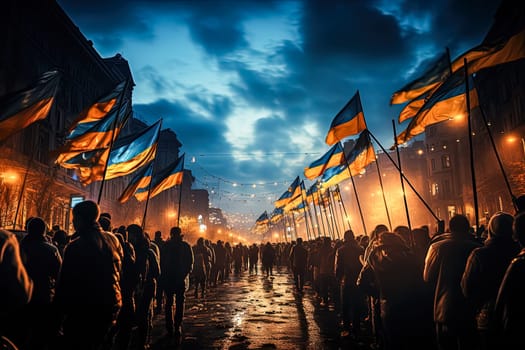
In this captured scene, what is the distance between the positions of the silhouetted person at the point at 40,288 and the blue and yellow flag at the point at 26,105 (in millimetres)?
4016

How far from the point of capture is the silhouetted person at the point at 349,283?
8.78 metres

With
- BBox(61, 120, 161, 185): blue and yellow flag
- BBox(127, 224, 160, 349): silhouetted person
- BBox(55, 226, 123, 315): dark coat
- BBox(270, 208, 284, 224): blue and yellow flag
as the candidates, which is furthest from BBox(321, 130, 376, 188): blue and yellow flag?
BBox(270, 208, 284, 224): blue and yellow flag

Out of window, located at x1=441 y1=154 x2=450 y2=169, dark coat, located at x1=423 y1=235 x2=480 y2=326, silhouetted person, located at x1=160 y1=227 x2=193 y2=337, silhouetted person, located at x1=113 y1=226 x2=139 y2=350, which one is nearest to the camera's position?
dark coat, located at x1=423 y1=235 x2=480 y2=326

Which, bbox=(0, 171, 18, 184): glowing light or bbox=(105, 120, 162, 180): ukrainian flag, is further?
bbox=(0, 171, 18, 184): glowing light

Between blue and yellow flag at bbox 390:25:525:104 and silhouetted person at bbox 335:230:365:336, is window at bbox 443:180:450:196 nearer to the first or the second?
blue and yellow flag at bbox 390:25:525:104

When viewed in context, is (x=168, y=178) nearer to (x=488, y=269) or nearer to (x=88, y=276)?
(x=88, y=276)

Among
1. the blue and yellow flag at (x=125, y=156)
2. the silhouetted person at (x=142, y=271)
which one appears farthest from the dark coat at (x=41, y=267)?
the blue and yellow flag at (x=125, y=156)

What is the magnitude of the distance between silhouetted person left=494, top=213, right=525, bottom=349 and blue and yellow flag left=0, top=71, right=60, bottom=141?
879 centimetres

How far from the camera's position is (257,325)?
32.9ft

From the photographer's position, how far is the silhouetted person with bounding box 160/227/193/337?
905 cm

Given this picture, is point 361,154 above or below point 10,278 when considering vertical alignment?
above


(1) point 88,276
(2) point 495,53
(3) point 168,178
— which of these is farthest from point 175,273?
(2) point 495,53

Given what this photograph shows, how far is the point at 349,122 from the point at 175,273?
7949 millimetres

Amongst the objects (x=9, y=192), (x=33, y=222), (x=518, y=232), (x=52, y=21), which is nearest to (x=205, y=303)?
(x=33, y=222)
